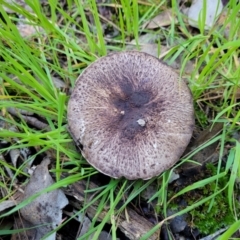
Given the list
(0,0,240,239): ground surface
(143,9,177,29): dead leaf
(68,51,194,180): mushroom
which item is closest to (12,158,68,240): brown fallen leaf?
(0,0,240,239): ground surface

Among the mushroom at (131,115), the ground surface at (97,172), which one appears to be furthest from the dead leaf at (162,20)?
the mushroom at (131,115)

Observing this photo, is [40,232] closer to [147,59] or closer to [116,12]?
[147,59]

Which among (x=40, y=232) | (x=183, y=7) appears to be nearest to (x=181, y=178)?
(x=40, y=232)

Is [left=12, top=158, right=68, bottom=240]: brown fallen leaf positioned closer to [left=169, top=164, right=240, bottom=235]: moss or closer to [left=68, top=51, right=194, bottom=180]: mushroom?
[left=68, top=51, right=194, bottom=180]: mushroom

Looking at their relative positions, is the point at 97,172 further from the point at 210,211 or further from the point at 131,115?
the point at 210,211

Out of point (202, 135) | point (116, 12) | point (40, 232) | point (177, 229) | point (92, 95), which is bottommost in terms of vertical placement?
point (177, 229)

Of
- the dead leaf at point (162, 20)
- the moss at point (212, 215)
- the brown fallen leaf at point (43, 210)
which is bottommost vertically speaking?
the moss at point (212, 215)

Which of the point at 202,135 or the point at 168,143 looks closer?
the point at 168,143

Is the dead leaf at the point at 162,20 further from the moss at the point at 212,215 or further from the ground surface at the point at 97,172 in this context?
the moss at the point at 212,215
